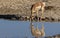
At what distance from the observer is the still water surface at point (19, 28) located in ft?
49.3

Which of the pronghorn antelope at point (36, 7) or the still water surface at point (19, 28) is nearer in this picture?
the still water surface at point (19, 28)

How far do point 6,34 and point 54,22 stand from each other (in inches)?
168

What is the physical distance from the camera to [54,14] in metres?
20.5

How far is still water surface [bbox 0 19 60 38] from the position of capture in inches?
592

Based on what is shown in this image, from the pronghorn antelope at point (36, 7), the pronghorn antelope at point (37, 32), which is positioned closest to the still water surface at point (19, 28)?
the pronghorn antelope at point (37, 32)

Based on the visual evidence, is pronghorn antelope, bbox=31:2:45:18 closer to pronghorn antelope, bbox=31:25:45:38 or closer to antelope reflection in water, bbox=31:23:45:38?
antelope reflection in water, bbox=31:23:45:38

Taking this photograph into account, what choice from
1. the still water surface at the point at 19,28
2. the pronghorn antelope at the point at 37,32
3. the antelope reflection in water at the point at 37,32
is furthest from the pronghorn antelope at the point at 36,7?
the pronghorn antelope at the point at 37,32

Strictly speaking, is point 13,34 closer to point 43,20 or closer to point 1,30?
point 1,30

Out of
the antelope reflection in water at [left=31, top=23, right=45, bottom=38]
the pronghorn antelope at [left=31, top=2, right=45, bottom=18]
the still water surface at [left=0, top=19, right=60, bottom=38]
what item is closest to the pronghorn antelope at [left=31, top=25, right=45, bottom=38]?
the antelope reflection in water at [left=31, top=23, right=45, bottom=38]

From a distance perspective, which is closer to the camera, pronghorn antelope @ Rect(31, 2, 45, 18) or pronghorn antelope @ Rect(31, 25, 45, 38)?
pronghorn antelope @ Rect(31, 25, 45, 38)

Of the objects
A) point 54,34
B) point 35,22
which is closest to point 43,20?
point 35,22

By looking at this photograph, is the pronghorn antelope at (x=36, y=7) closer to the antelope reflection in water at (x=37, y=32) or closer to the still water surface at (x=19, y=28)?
the still water surface at (x=19, y=28)

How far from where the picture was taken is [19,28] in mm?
16719

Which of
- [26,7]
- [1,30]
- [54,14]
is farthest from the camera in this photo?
[26,7]
